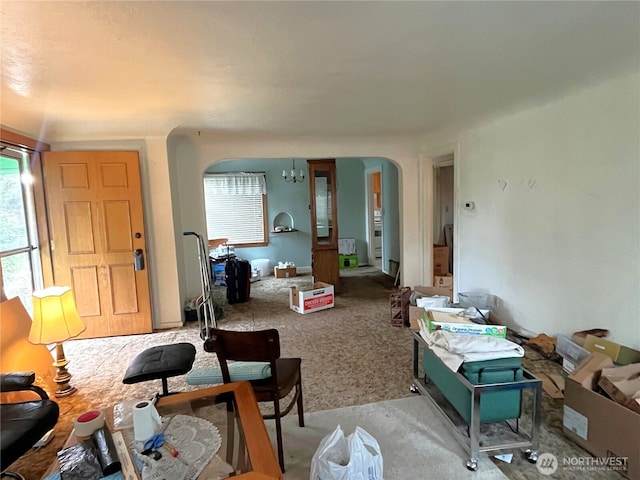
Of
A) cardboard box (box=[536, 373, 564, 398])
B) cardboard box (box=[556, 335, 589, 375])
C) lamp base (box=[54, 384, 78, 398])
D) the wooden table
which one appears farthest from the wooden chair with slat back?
cardboard box (box=[556, 335, 589, 375])

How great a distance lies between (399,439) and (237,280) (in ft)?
11.4

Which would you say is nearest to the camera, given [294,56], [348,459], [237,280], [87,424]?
[87,424]

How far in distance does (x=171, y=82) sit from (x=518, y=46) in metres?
2.05

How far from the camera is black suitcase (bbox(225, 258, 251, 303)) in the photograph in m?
5.14

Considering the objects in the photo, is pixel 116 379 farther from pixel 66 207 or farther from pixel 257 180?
pixel 257 180

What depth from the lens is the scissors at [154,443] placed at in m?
1.44

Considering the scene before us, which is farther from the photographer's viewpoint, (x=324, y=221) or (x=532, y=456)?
(x=324, y=221)

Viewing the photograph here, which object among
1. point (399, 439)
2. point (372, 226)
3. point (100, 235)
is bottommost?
point (399, 439)

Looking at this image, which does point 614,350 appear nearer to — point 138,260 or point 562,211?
point 562,211

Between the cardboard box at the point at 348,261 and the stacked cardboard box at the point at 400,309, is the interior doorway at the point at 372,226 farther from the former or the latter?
the stacked cardboard box at the point at 400,309

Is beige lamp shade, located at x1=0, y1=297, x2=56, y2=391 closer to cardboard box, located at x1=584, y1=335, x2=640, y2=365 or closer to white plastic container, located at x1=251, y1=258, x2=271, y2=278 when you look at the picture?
cardboard box, located at x1=584, y1=335, x2=640, y2=365

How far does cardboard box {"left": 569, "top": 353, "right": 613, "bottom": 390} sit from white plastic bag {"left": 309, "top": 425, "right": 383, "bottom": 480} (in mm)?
1250

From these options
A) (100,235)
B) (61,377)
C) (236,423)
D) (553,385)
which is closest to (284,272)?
(100,235)

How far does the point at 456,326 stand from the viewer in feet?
6.97
